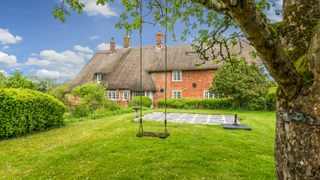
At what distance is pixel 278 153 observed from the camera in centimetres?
247

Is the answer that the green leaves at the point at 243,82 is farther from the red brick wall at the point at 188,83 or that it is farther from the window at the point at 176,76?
the window at the point at 176,76

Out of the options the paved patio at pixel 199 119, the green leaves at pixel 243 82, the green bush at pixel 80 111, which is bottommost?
the paved patio at pixel 199 119

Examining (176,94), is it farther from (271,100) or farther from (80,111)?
(80,111)

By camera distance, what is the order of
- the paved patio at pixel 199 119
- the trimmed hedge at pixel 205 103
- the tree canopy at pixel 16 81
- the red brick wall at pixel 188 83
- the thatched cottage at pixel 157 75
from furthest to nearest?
the thatched cottage at pixel 157 75
the red brick wall at pixel 188 83
the trimmed hedge at pixel 205 103
the tree canopy at pixel 16 81
the paved patio at pixel 199 119

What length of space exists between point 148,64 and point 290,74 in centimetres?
2021

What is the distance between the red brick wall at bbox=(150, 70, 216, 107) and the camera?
754 inches

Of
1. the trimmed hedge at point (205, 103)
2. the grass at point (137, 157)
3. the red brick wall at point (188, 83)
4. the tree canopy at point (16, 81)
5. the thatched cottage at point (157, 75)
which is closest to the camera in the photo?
the grass at point (137, 157)

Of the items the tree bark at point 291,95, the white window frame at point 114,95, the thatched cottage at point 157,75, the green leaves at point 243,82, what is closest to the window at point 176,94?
the thatched cottage at point 157,75

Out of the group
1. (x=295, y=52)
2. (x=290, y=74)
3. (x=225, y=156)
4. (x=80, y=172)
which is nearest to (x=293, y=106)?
(x=290, y=74)

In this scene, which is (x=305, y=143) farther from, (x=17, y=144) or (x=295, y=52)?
(x=17, y=144)

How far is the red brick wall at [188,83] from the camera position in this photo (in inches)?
754

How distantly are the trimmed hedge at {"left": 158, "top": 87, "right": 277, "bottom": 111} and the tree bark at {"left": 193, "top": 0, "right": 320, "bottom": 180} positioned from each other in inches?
566

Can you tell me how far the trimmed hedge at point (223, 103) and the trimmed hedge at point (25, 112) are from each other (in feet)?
38.4

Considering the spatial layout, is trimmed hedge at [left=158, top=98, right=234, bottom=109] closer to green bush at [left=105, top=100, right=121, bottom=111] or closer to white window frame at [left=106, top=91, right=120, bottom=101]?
green bush at [left=105, top=100, right=121, bottom=111]
